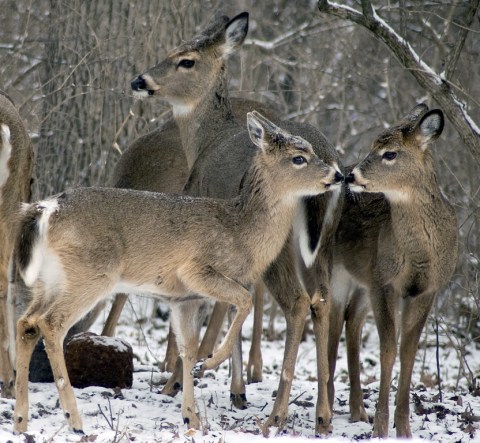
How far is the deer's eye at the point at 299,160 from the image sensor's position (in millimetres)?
7856

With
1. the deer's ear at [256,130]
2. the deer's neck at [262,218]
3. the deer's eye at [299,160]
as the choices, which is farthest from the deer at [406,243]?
the deer's ear at [256,130]

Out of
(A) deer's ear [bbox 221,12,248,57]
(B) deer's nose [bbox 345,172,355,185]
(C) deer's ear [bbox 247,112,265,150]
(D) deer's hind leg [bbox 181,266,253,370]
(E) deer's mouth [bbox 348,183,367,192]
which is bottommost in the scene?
(D) deer's hind leg [bbox 181,266,253,370]

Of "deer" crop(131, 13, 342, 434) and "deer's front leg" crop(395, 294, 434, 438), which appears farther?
"deer" crop(131, 13, 342, 434)

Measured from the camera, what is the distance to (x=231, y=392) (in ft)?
28.6

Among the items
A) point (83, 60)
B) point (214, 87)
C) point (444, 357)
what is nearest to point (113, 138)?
point (83, 60)

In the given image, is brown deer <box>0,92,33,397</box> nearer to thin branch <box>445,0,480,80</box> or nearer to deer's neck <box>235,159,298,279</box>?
deer's neck <box>235,159,298,279</box>

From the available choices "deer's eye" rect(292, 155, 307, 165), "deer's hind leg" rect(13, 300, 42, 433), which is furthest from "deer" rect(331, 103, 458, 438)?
"deer's hind leg" rect(13, 300, 42, 433)

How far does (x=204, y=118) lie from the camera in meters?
9.63

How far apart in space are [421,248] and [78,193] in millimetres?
2468

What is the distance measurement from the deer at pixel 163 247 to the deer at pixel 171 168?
1850 mm

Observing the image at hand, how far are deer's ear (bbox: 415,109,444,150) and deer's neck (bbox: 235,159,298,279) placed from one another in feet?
3.33

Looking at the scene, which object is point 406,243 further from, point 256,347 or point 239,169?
point 256,347

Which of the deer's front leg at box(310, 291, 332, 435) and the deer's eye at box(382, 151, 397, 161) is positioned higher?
the deer's eye at box(382, 151, 397, 161)

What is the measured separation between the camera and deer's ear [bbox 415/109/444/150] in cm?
771
